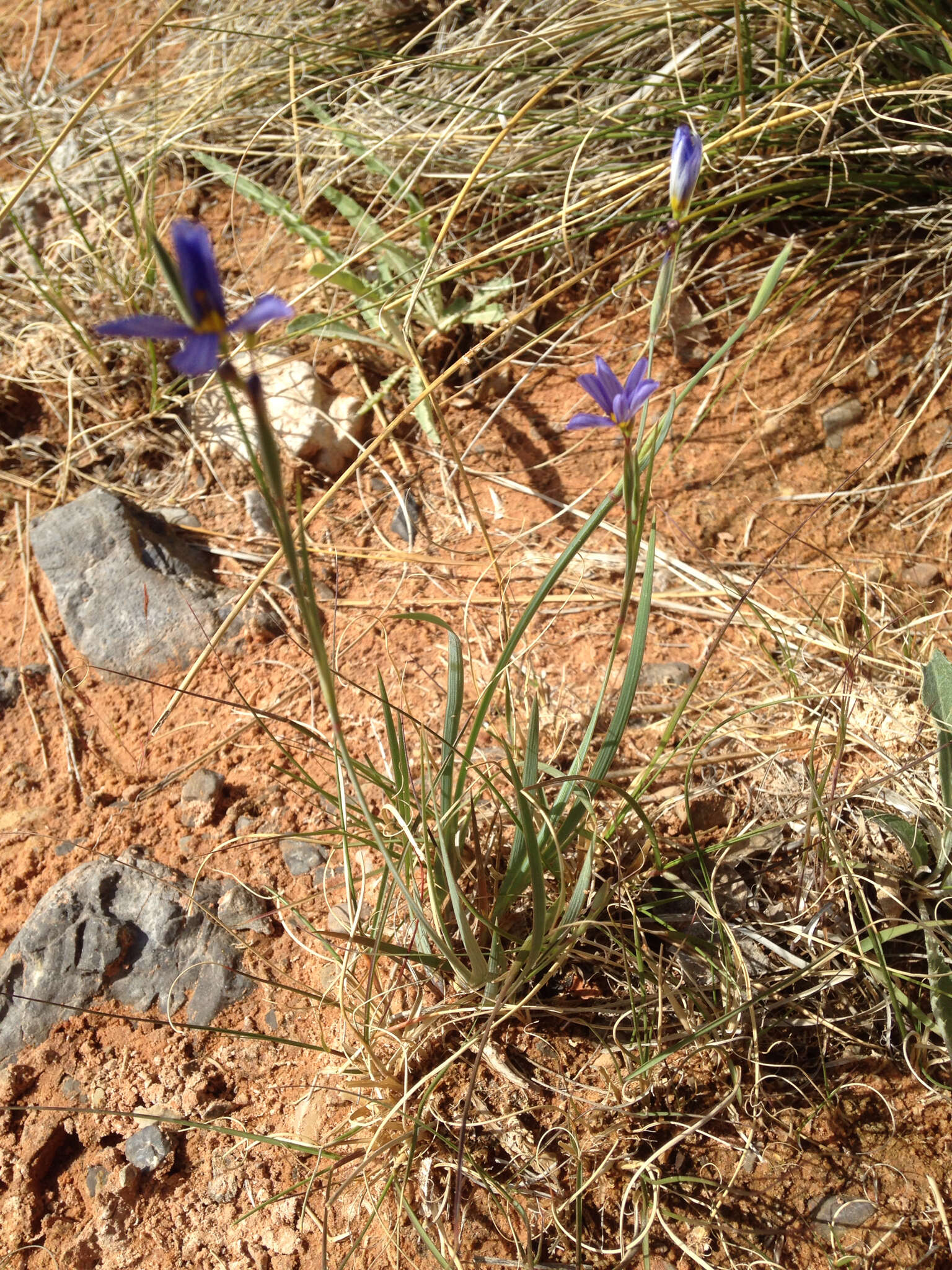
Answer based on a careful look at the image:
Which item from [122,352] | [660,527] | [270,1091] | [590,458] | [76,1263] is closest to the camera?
[76,1263]

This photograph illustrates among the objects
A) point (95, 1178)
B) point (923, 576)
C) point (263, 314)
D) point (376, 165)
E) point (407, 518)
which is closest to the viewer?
point (263, 314)

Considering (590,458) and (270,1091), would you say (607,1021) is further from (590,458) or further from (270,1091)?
(590,458)

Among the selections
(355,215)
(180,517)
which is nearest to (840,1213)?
(180,517)

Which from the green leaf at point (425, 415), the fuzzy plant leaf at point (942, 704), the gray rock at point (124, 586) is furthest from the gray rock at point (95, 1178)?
the green leaf at point (425, 415)

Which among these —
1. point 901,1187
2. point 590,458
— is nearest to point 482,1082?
point 901,1187

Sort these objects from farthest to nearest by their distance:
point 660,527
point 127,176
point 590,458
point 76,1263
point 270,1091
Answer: point 127,176
point 590,458
point 660,527
point 270,1091
point 76,1263

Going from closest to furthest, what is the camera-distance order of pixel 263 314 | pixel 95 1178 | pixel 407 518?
pixel 263 314
pixel 95 1178
pixel 407 518

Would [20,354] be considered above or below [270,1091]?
above

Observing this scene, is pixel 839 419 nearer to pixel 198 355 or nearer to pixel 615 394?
pixel 615 394
